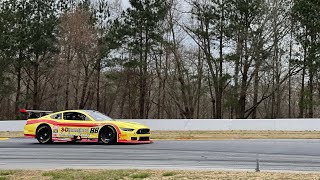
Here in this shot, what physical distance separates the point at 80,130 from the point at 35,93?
37.2 m

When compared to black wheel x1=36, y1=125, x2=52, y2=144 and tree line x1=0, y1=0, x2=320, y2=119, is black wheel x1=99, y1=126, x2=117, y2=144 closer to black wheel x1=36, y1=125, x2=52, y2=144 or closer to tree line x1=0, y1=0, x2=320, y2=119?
black wheel x1=36, y1=125, x2=52, y2=144

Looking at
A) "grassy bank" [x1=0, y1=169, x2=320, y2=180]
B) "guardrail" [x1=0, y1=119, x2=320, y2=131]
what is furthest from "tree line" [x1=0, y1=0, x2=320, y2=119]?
"grassy bank" [x1=0, y1=169, x2=320, y2=180]

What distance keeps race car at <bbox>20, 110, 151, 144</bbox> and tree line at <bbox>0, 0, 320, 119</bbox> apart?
27.7 meters

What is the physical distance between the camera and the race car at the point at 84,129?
1783cm

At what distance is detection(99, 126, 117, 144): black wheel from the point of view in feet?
58.5

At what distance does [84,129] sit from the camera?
59.9 feet

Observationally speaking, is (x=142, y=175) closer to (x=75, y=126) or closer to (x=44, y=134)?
(x=75, y=126)

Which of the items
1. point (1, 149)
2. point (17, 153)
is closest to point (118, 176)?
point (17, 153)

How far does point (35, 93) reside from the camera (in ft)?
176

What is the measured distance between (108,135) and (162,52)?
3113cm

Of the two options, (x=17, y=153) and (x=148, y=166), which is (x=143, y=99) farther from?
(x=148, y=166)

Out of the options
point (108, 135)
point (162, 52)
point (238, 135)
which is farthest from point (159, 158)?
point (162, 52)

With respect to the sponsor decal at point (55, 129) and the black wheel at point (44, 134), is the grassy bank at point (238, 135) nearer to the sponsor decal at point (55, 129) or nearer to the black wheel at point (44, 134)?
the sponsor decal at point (55, 129)

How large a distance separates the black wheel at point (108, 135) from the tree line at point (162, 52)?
28728 millimetres
